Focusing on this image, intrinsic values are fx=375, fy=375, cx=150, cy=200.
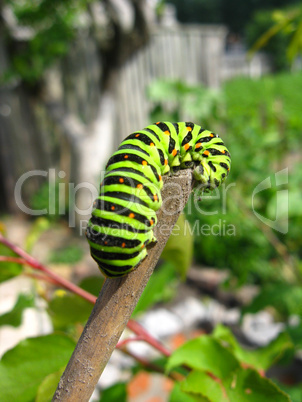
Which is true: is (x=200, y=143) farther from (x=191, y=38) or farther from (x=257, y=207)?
(x=191, y=38)

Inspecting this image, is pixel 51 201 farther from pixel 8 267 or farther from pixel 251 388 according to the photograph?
pixel 251 388

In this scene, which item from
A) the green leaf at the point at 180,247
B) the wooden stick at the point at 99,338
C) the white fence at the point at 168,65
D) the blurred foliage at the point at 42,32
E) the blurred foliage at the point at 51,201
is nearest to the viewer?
the wooden stick at the point at 99,338

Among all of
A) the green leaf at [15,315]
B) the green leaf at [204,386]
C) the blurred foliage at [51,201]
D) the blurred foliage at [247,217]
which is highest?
the green leaf at [204,386]

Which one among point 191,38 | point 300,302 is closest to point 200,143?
point 300,302

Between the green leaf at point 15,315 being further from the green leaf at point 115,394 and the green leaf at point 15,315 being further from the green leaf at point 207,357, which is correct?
the green leaf at point 207,357

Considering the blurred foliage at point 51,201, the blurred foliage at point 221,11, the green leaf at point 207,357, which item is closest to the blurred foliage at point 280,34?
the green leaf at point 207,357

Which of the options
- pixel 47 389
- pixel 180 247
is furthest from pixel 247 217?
pixel 47 389

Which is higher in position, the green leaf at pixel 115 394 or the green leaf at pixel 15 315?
the green leaf at pixel 15 315
